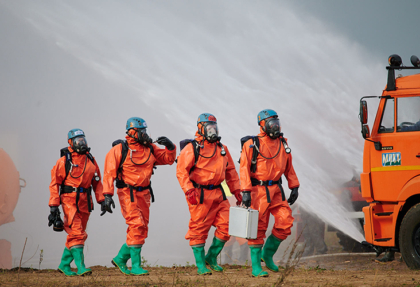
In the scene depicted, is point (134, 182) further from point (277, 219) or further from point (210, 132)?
point (277, 219)

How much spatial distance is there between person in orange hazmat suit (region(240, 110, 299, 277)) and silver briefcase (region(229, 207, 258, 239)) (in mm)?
295

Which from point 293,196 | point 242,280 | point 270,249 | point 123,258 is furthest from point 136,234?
point 293,196

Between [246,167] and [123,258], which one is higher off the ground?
[246,167]

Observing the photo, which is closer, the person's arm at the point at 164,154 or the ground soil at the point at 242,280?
the ground soil at the point at 242,280

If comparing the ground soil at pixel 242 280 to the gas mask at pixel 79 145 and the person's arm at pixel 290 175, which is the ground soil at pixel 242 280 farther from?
the gas mask at pixel 79 145

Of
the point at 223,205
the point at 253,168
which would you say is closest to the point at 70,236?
the point at 223,205

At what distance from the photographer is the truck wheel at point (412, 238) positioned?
228 inches

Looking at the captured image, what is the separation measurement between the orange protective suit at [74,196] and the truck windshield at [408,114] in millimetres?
4816

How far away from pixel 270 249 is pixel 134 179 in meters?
2.35

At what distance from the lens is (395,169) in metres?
6.09

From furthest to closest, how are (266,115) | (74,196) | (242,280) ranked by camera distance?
(74,196)
(266,115)
(242,280)

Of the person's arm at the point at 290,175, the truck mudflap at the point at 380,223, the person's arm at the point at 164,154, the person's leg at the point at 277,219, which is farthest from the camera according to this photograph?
the person's arm at the point at 164,154

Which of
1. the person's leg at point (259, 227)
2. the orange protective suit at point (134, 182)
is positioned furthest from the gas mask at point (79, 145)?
the person's leg at point (259, 227)

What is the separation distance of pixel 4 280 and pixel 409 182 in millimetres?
6042
